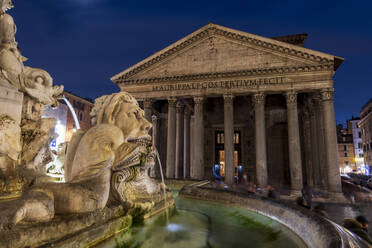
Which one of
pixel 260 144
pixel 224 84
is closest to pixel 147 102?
pixel 224 84

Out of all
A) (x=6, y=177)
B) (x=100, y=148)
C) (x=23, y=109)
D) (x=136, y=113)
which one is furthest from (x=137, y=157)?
(x=23, y=109)

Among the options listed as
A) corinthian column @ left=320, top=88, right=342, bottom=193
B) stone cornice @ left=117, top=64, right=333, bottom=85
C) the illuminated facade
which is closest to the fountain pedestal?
stone cornice @ left=117, top=64, right=333, bottom=85

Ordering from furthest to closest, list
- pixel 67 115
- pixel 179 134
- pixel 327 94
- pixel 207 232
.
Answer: pixel 67 115, pixel 179 134, pixel 327 94, pixel 207 232

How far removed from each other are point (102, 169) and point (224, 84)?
14.0 m

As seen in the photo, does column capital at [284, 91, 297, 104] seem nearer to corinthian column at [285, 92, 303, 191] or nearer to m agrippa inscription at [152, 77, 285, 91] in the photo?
corinthian column at [285, 92, 303, 191]

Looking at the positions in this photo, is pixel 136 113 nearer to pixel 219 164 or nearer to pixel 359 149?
pixel 219 164

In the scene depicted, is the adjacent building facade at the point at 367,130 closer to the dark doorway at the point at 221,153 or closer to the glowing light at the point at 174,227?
the dark doorway at the point at 221,153

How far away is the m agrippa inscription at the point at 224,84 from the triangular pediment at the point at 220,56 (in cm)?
70

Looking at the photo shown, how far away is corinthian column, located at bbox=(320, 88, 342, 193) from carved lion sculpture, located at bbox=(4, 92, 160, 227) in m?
13.7

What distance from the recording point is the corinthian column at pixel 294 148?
13.6 m

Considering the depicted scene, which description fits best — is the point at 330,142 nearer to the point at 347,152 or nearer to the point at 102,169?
the point at 102,169

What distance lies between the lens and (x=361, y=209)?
11.2 meters

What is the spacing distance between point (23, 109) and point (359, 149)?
56923mm

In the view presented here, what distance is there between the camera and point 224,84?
50.4ft
